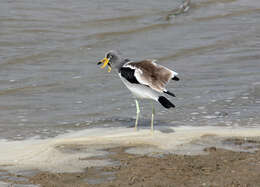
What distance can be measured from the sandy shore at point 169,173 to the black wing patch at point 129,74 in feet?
3.95

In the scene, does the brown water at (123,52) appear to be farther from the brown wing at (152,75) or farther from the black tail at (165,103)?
the brown wing at (152,75)

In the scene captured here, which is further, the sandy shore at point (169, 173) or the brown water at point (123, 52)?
the brown water at point (123, 52)

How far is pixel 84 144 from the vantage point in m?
6.66

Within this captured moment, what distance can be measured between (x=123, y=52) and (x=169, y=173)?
8.36m

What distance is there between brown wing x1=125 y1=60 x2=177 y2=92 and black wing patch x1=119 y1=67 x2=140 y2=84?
0.16ft

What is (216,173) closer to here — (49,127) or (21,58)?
(49,127)

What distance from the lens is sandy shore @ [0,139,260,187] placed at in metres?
5.22

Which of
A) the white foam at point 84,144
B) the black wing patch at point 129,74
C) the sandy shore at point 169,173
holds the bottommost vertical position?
Result: the white foam at point 84,144

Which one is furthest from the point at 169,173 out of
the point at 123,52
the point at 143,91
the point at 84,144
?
the point at 123,52

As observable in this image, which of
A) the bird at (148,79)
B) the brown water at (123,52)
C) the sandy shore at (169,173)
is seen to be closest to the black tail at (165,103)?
the bird at (148,79)

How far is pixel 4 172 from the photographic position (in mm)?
5820

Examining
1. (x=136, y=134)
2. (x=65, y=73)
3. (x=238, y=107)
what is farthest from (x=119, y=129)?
(x=65, y=73)

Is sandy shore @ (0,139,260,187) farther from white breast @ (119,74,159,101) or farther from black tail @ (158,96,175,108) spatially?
white breast @ (119,74,159,101)

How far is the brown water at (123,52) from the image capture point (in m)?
8.61
